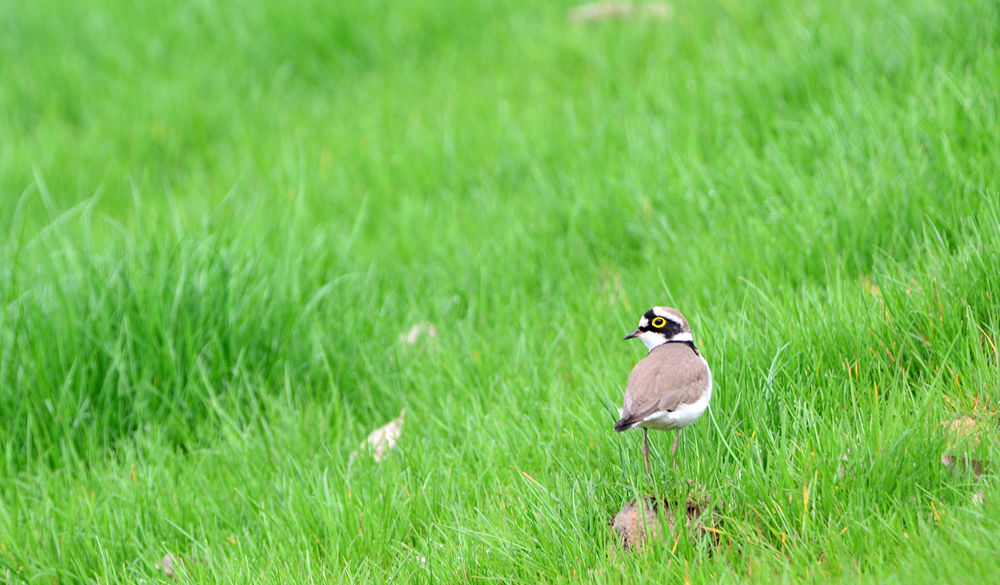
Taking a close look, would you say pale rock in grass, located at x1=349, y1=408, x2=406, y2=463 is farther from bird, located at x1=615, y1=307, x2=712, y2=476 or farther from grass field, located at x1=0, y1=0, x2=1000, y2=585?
bird, located at x1=615, y1=307, x2=712, y2=476

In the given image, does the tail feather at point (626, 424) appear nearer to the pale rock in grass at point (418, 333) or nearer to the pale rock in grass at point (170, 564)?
the pale rock in grass at point (170, 564)

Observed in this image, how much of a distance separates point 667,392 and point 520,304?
2.06 m

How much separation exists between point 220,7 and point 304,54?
1293 mm

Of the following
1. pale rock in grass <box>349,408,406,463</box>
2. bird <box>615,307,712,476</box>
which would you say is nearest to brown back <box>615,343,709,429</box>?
bird <box>615,307,712,476</box>

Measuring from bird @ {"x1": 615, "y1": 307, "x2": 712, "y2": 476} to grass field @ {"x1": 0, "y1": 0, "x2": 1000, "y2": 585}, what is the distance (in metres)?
0.19

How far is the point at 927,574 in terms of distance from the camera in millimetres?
2498

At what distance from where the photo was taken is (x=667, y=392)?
117 inches

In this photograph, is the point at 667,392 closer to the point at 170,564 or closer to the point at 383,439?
the point at 383,439

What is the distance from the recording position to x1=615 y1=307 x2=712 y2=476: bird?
297 centimetres

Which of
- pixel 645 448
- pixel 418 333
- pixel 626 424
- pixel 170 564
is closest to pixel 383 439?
pixel 418 333

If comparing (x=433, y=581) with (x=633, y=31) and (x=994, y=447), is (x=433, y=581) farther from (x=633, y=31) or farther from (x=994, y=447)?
(x=633, y=31)

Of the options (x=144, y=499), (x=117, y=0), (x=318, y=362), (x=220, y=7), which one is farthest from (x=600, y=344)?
(x=117, y=0)

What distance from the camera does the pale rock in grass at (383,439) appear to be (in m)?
4.02

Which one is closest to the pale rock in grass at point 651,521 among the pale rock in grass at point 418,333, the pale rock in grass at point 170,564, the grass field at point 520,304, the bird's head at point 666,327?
the grass field at point 520,304
